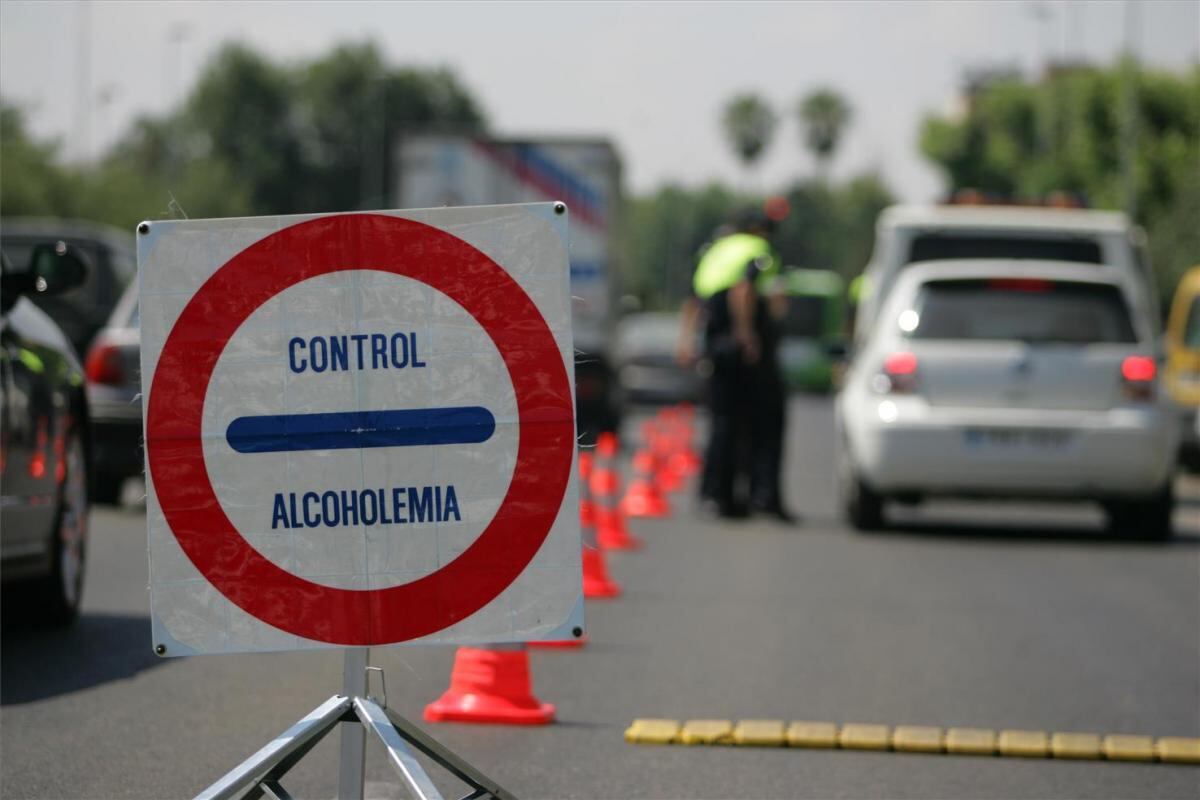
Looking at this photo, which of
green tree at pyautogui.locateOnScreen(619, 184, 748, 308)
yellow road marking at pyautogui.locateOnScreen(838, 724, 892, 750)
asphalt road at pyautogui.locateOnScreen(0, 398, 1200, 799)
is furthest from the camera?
green tree at pyautogui.locateOnScreen(619, 184, 748, 308)

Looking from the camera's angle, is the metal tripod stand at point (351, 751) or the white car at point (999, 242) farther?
the white car at point (999, 242)

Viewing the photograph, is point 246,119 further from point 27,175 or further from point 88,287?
point 88,287

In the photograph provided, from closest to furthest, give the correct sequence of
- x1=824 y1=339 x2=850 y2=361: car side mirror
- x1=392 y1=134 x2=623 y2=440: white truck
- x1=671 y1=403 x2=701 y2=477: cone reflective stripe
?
x1=824 y1=339 x2=850 y2=361: car side mirror < x1=671 y1=403 x2=701 y2=477: cone reflective stripe < x1=392 y1=134 x2=623 y2=440: white truck

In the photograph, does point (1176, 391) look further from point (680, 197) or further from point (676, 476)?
point (680, 197)

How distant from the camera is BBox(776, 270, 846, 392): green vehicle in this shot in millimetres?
61312

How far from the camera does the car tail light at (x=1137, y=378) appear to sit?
14.4 m

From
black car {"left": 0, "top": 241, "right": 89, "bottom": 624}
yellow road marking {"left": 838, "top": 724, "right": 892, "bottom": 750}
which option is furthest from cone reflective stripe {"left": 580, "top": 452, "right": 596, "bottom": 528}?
black car {"left": 0, "top": 241, "right": 89, "bottom": 624}

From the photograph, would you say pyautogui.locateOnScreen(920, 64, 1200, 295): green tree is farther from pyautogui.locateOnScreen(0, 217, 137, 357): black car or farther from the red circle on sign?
the red circle on sign

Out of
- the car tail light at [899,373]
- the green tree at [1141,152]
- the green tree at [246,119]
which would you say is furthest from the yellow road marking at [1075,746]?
the green tree at [246,119]

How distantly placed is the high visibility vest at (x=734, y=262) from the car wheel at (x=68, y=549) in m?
6.70

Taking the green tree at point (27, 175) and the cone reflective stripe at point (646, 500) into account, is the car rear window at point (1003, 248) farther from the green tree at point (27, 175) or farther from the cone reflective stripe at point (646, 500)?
the green tree at point (27, 175)

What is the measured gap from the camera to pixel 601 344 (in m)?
27.2

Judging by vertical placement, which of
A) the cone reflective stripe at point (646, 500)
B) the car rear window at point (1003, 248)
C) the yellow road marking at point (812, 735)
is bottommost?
the yellow road marking at point (812, 735)

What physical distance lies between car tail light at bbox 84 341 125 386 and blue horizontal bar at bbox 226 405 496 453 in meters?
10.7
